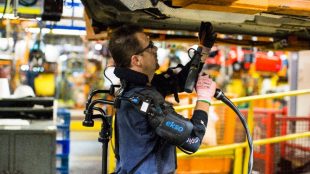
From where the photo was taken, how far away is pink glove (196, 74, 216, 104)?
3105 millimetres

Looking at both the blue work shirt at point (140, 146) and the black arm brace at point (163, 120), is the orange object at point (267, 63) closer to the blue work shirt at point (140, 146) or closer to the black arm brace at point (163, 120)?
the blue work shirt at point (140, 146)

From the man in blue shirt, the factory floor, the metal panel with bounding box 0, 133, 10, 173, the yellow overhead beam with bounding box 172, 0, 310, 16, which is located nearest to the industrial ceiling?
the yellow overhead beam with bounding box 172, 0, 310, 16


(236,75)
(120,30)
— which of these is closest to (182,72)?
(120,30)

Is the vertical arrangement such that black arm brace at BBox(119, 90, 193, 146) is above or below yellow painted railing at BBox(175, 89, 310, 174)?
above

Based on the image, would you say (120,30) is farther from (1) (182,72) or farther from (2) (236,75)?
(2) (236,75)

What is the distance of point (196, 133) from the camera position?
2963 mm

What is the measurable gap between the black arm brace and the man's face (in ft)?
0.93

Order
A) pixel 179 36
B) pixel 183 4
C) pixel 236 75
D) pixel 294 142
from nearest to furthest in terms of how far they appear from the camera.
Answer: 1. pixel 183 4
2. pixel 179 36
3. pixel 294 142
4. pixel 236 75

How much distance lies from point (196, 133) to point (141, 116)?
1.28ft

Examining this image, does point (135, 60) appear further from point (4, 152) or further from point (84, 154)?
point (84, 154)

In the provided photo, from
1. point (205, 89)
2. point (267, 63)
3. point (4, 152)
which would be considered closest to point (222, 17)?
point (205, 89)

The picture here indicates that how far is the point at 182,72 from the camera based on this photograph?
3.57m

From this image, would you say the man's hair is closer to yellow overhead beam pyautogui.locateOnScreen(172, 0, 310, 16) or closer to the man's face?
the man's face

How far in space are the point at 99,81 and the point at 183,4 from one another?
14751 millimetres
